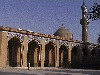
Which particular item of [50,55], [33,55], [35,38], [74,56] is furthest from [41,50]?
[74,56]

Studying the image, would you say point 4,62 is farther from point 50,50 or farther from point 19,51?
point 50,50

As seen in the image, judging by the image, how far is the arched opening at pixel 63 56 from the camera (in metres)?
42.4

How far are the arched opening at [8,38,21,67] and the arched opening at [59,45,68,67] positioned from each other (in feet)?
33.4

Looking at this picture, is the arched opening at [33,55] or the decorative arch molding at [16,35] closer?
the decorative arch molding at [16,35]

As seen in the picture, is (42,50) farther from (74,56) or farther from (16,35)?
(74,56)

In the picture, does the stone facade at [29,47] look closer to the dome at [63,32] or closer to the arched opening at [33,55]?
the arched opening at [33,55]

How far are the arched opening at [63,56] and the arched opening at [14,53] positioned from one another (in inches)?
401

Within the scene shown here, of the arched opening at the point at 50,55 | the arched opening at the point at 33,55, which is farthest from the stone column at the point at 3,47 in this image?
the arched opening at the point at 50,55

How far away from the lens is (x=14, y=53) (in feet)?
113

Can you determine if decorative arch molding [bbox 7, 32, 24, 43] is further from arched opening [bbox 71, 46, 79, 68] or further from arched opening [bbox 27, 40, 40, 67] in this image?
arched opening [bbox 71, 46, 79, 68]

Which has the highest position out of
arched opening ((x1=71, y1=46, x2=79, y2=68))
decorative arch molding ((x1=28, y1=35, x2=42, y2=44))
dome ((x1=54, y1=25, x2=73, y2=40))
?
dome ((x1=54, y1=25, x2=73, y2=40))

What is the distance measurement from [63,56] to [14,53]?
41.1 feet

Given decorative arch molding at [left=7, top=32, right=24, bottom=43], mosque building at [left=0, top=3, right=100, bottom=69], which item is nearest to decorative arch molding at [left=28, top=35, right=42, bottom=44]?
mosque building at [left=0, top=3, right=100, bottom=69]

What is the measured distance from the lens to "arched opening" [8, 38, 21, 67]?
34.1 m
